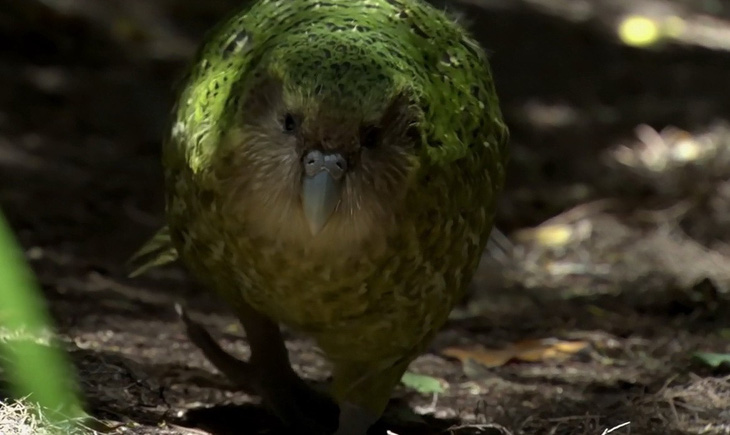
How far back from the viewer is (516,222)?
6.92 metres

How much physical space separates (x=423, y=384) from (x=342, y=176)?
1.80 metres

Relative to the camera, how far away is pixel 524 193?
726 centimetres

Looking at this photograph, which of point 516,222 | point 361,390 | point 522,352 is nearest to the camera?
point 361,390

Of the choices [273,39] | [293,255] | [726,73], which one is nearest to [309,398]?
[293,255]

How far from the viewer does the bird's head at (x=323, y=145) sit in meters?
3.04

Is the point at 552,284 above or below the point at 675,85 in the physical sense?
below

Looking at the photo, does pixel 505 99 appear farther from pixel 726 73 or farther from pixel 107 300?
pixel 107 300

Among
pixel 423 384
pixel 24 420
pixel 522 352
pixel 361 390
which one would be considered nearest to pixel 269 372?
pixel 361 390

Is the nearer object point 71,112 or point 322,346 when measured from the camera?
point 322,346

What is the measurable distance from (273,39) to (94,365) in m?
1.41

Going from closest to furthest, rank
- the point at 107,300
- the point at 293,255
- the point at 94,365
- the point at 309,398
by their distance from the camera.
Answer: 1. the point at 293,255
2. the point at 94,365
3. the point at 309,398
4. the point at 107,300

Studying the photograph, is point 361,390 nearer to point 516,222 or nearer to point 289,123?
point 289,123

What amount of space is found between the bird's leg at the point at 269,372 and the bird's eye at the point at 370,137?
1.06m

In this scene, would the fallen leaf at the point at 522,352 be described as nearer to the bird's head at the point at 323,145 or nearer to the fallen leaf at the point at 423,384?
the fallen leaf at the point at 423,384
